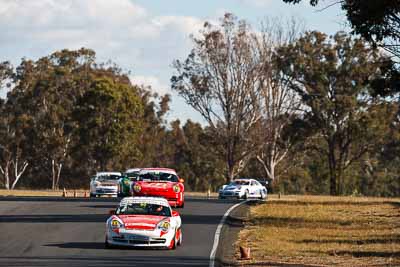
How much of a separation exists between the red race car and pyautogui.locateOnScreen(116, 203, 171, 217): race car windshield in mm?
11495

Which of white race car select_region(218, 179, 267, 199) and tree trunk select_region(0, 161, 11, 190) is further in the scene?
tree trunk select_region(0, 161, 11, 190)

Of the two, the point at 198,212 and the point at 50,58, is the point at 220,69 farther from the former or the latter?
the point at 198,212

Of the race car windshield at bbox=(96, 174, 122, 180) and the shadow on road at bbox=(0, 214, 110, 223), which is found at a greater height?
the race car windshield at bbox=(96, 174, 122, 180)

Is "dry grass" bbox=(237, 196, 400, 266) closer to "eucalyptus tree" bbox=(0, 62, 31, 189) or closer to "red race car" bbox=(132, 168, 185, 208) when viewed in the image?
"red race car" bbox=(132, 168, 185, 208)

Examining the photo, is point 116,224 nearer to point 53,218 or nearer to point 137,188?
point 53,218

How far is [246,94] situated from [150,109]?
60.7 ft

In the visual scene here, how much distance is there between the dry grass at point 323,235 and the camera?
22156 millimetres

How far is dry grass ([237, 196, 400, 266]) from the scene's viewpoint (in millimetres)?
22156

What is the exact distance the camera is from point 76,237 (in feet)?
83.5

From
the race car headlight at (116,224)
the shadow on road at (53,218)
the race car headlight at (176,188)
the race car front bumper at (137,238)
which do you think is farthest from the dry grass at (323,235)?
the shadow on road at (53,218)

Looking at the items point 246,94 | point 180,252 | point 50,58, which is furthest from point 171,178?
point 50,58

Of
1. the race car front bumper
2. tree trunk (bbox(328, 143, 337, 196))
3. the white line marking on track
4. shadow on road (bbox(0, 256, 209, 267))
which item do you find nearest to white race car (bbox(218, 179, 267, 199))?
the white line marking on track

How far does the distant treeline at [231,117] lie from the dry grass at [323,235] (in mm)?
39436

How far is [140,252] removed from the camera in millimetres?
22344
